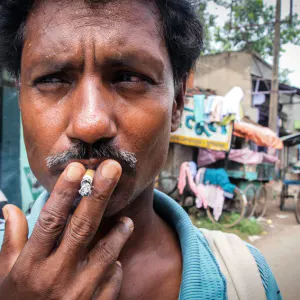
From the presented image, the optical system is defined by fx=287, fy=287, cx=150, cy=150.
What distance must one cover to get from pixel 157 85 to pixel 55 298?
88 centimetres

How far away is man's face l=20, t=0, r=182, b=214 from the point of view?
3.39 feet

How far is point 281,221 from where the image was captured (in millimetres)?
8664

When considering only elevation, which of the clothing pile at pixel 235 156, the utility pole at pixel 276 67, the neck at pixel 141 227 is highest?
the utility pole at pixel 276 67

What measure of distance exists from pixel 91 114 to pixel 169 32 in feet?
2.15

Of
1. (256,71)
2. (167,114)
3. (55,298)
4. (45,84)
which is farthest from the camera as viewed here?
(256,71)

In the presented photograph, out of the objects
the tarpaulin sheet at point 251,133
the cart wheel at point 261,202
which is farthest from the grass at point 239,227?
the tarpaulin sheet at point 251,133

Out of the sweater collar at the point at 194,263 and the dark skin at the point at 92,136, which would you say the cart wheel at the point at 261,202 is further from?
the dark skin at the point at 92,136

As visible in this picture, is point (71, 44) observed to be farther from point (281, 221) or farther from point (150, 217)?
point (281, 221)

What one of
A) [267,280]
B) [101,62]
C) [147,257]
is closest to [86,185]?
[101,62]

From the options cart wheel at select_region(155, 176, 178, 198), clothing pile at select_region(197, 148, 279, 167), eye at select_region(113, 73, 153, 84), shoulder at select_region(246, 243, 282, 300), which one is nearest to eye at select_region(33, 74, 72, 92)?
eye at select_region(113, 73, 153, 84)

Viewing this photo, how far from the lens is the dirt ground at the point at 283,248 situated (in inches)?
175

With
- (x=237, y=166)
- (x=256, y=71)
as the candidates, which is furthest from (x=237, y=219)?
(x=256, y=71)

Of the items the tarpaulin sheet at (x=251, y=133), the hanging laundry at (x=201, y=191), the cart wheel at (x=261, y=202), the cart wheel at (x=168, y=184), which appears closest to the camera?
the hanging laundry at (x=201, y=191)

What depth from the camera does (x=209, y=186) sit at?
25.0 feet
